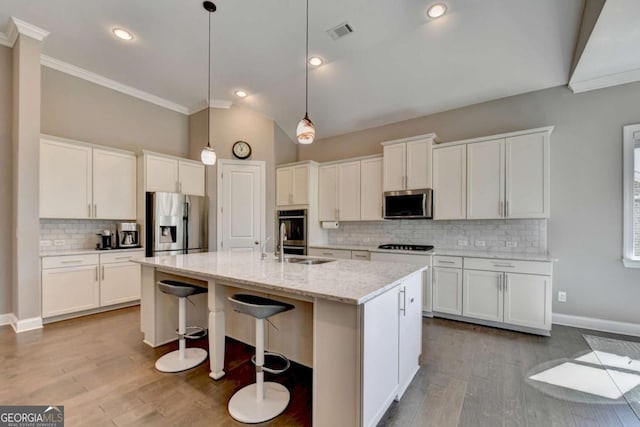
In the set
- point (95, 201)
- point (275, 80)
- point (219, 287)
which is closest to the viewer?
point (219, 287)

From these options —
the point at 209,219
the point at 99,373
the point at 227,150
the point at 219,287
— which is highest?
the point at 227,150

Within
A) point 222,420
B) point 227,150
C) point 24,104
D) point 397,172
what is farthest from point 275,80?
point 222,420

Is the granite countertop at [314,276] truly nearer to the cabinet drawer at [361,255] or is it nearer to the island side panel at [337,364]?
the island side panel at [337,364]

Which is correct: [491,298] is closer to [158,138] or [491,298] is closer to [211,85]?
[211,85]

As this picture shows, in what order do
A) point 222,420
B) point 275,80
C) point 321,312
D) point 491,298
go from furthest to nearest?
1. point 275,80
2. point 491,298
3. point 222,420
4. point 321,312

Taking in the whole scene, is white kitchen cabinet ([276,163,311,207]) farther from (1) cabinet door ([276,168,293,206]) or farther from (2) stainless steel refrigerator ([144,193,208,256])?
(2) stainless steel refrigerator ([144,193,208,256])

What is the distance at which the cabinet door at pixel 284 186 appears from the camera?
5066 mm

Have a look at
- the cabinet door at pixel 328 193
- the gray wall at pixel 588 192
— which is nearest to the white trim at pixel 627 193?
the gray wall at pixel 588 192

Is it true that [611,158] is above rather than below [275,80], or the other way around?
below

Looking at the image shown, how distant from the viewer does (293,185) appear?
5.03 metres

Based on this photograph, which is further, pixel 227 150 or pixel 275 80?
pixel 227 150

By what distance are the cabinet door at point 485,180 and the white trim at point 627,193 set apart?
3.87ft

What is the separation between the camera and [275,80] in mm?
4211

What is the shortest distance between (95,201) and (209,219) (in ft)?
5.14
